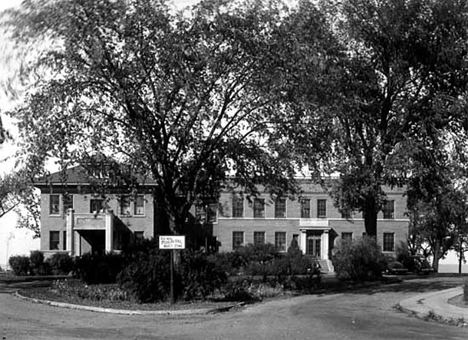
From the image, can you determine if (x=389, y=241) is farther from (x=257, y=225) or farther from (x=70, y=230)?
(x=70, y=230)

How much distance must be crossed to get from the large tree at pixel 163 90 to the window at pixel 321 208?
43338 millimetres

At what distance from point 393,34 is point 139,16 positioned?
1472cm

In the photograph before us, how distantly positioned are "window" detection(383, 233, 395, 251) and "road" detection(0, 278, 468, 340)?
4616 centimetres

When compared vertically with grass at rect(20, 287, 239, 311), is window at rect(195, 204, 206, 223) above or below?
above

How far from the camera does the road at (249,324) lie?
1597 centimetres

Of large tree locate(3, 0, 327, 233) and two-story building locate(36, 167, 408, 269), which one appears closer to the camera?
large tree locate(3, 0, 327, 233)

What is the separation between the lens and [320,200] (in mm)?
70812

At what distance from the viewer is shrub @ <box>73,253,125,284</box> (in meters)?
31.9

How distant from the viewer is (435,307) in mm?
22219

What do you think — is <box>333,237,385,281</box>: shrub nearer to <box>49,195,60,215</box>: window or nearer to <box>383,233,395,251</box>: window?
<box>383,233,395,251</box>: window

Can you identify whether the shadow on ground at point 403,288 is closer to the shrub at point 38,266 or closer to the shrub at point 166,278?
the shrub at point 166,278

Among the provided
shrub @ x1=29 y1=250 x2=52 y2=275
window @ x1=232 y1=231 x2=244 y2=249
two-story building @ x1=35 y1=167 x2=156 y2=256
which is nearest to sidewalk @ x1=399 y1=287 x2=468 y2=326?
shrub @ x1=29 y1=250 x2=52 y2=275

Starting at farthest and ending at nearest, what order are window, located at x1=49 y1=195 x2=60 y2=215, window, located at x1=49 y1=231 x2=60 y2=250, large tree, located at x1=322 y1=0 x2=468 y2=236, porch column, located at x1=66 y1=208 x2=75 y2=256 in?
1. window, located at x1=49 y1=195 x2=60 y2=215
2. window, located at x1=49 y1=231 x2=60 y2=250
3. porch column, located at x1=66 y1=208 x2=75 y2=256
4. large tree, located at x1=322 y1=0 x2=468 y2=236

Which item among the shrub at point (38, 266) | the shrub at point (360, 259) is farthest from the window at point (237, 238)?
the shrub at point (360, 259)
